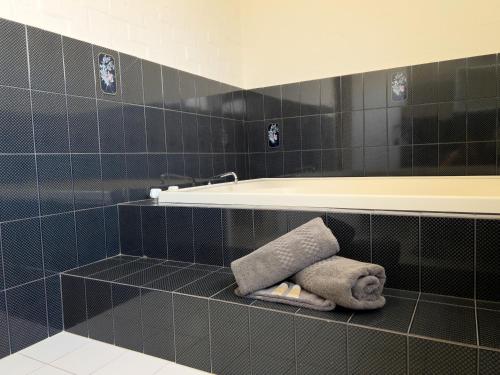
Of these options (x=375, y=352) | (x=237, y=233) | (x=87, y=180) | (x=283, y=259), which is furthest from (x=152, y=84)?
(x=375, y=352)

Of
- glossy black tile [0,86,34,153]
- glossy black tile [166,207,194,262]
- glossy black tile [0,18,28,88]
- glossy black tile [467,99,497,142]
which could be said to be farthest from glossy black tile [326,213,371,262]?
glossy black tile [467,99,497,142]

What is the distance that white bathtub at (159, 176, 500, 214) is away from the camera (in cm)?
139

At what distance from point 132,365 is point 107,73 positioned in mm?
1626

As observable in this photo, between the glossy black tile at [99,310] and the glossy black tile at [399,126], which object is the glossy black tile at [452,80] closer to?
the glossy black tile at [399,126]

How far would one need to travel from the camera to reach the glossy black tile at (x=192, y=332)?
55.1 inches

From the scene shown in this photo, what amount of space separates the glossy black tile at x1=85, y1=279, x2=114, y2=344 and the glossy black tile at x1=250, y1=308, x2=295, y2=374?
0.75m

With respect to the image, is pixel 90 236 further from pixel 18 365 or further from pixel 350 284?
pixel 350 284

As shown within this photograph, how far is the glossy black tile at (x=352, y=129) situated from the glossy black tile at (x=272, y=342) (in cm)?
214

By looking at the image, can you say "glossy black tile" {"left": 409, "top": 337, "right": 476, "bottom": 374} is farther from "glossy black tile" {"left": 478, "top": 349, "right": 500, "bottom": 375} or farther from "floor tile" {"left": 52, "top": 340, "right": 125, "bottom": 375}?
"floor tile" {"left": 52, "top": 340, "right": 125, "bottom": 375}

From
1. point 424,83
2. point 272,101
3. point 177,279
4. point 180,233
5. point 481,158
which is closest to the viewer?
point 177,279

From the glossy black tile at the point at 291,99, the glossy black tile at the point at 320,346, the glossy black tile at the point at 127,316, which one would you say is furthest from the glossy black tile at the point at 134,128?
the glossy black tile at the point at 320,346

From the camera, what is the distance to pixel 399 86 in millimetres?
2838

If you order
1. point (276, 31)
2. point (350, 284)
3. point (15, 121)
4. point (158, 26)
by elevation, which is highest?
point (276, 31)

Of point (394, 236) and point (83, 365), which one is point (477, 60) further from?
point (83, 365)
